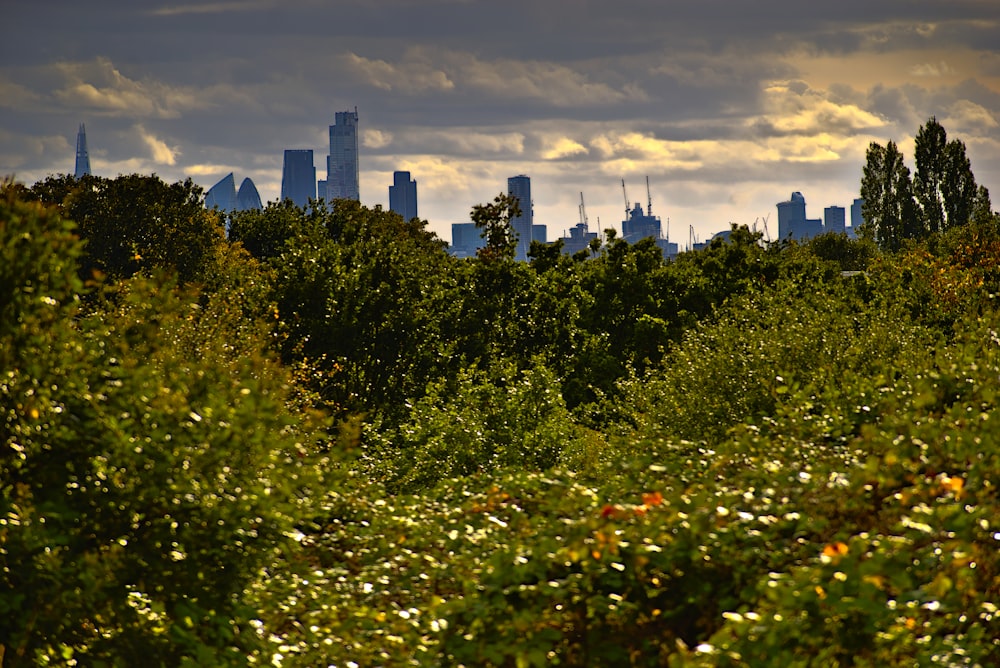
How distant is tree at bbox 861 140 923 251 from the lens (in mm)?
75438

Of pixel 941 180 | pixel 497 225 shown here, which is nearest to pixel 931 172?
pixel 941 180

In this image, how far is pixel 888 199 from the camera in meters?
77.8

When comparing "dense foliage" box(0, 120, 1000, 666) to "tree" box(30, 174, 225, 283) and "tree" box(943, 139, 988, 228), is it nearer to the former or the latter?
"tree" box(30, 174, 225, 283)

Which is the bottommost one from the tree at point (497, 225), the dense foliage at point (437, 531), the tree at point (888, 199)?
the dense foliage at point (437, 531)

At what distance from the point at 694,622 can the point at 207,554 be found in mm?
2878

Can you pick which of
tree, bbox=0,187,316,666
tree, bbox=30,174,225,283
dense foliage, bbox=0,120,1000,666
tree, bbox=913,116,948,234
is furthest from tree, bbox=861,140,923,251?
tree, bbox=0,187,316,666

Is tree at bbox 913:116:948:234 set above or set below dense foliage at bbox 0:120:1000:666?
above

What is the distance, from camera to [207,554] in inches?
249

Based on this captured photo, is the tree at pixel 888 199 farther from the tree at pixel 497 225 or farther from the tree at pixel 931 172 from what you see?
the tree at pixel 497 225

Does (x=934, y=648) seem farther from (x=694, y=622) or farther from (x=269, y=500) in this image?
(x=269, y=500)

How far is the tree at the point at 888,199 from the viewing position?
247ft

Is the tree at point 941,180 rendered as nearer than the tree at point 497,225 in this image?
No

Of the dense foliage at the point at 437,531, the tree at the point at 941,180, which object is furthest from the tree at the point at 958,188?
the dense foliage at the point at 437,531

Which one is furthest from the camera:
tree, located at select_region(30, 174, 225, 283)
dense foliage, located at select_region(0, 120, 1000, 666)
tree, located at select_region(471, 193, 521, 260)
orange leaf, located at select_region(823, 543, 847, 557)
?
tree, located at select_region(30, 174, 225, 283)
